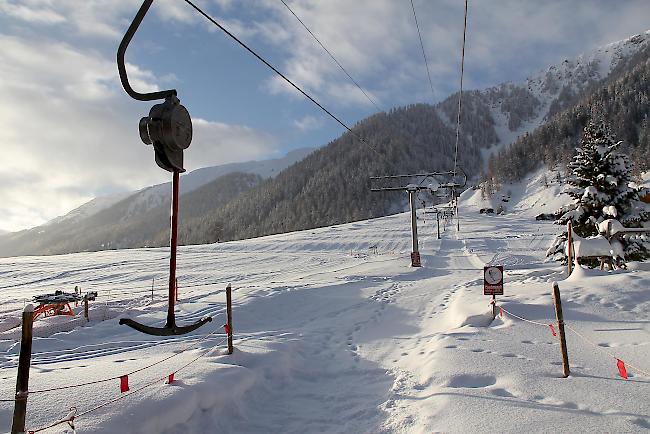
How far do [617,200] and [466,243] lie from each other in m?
35.2

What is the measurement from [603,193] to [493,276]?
1461 centimetres

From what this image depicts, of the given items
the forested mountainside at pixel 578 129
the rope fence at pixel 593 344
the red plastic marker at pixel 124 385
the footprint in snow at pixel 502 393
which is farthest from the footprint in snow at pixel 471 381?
the forested mountainside at pixel 578 129

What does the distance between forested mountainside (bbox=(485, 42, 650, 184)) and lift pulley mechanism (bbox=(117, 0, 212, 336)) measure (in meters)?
164

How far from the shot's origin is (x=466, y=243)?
2133 inches

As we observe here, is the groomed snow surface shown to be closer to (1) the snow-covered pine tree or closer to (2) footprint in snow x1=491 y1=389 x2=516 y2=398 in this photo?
(2) footprint in snow x1=491 y1=389 x2=516 y2=398

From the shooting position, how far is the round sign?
9.44 m

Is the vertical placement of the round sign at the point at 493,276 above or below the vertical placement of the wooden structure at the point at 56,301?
above

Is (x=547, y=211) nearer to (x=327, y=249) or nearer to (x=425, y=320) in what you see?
(x=327, y=249)

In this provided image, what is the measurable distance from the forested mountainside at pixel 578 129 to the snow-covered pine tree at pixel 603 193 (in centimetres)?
14138

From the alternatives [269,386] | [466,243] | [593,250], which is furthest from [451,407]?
[466,243]

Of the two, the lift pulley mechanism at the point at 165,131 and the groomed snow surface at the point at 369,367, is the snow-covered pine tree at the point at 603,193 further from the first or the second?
the lift pulley mechanism at the point at 165,131

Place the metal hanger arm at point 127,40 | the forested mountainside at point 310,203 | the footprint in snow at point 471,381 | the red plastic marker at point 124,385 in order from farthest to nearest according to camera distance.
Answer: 1. the forested mountainside at point 310,203
2. the footprint in snow at point 471,381
3. the red plastic marker at point 124,385
4. the metal hanger arm at point 127,40

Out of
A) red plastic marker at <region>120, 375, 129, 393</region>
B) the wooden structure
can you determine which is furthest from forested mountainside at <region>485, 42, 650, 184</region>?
red plastic marker at <region>120, 375, 129, 393</region>

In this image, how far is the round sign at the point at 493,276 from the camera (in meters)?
9.44
